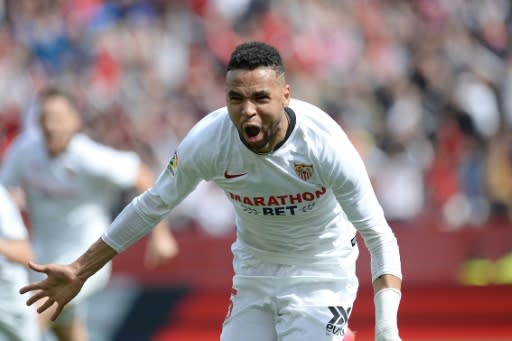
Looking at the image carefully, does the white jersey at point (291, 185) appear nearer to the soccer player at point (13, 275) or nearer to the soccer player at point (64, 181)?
the soccer player at point (13, 275)

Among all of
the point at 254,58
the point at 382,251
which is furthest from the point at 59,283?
the point at 382,251

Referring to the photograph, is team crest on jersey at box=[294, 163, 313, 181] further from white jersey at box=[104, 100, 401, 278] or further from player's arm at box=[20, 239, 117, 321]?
player's arm at box=[20, 239, 117, 321]

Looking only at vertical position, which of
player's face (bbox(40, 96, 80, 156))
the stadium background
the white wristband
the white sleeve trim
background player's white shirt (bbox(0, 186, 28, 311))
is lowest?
the white wristband

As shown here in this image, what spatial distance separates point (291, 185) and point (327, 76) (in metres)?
10.1

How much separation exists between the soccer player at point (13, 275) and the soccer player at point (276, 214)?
923 millimetres

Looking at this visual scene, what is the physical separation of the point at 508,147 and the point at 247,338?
771 centimetres

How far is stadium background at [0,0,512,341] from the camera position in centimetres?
1184

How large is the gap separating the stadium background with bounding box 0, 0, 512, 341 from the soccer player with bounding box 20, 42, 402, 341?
5.19 m

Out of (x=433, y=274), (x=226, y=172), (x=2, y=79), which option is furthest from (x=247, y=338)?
(x=2, y=79)

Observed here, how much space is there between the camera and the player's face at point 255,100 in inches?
219

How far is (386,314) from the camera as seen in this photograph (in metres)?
5.57

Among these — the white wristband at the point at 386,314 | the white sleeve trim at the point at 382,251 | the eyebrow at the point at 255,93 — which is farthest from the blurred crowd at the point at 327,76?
the eyebrow at the point at 255,93

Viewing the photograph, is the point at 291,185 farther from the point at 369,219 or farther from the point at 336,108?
the point at 336,108

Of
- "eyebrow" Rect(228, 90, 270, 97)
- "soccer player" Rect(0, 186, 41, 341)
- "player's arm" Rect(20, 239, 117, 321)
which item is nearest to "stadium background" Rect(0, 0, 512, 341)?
"soccer player" Rect(0, 186, 41, 341)
